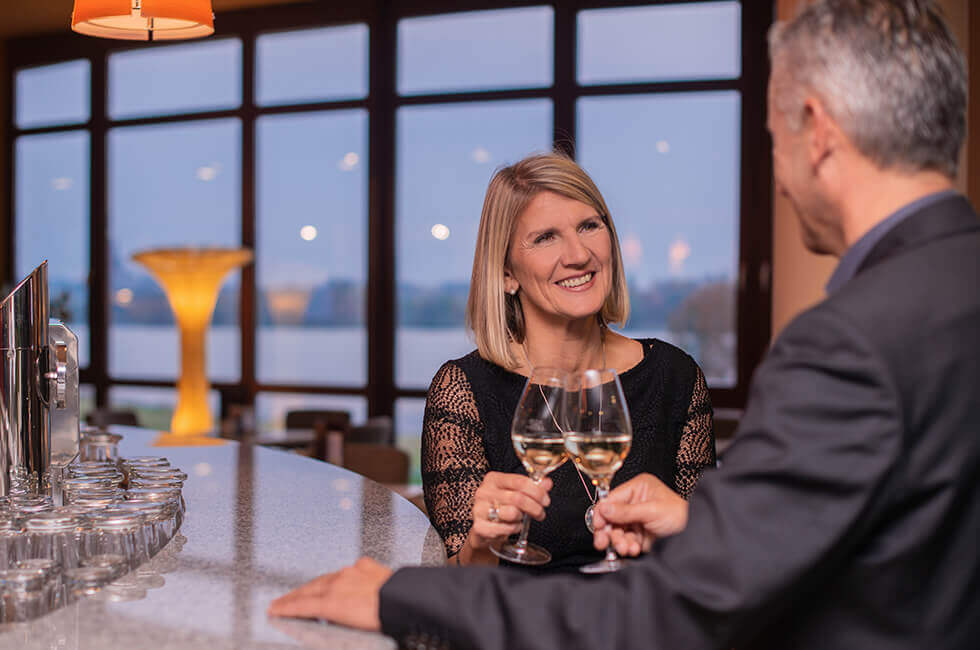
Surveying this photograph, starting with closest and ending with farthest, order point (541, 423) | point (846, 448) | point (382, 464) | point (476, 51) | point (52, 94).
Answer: point (846, 448), point (541, 423), point (382, 464), point (476, 51), point (52, 94)

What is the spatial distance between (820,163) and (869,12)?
0.60 feet

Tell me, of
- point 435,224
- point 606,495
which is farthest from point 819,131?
point 435,224

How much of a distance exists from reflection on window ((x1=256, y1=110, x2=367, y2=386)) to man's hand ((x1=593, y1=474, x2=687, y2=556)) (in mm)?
6721

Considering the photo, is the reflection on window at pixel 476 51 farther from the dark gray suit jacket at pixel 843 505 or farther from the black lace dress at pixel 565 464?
the dark gray suit jacket at pixel 843 505

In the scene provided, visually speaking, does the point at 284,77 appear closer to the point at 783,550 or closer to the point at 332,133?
the point at 332,133

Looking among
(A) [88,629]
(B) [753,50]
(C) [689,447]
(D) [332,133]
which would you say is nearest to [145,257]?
(D) [332,133]

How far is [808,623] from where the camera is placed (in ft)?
3.36

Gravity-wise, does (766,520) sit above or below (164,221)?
below

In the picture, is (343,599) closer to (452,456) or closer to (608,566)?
(608,566)

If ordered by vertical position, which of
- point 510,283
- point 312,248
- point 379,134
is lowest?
point 510,283

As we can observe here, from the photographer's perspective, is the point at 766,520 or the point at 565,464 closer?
the point at 766,520

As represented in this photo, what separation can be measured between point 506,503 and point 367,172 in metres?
6.82

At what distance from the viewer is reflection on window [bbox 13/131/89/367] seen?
9266mm

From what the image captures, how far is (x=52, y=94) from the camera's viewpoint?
30.5 feet
